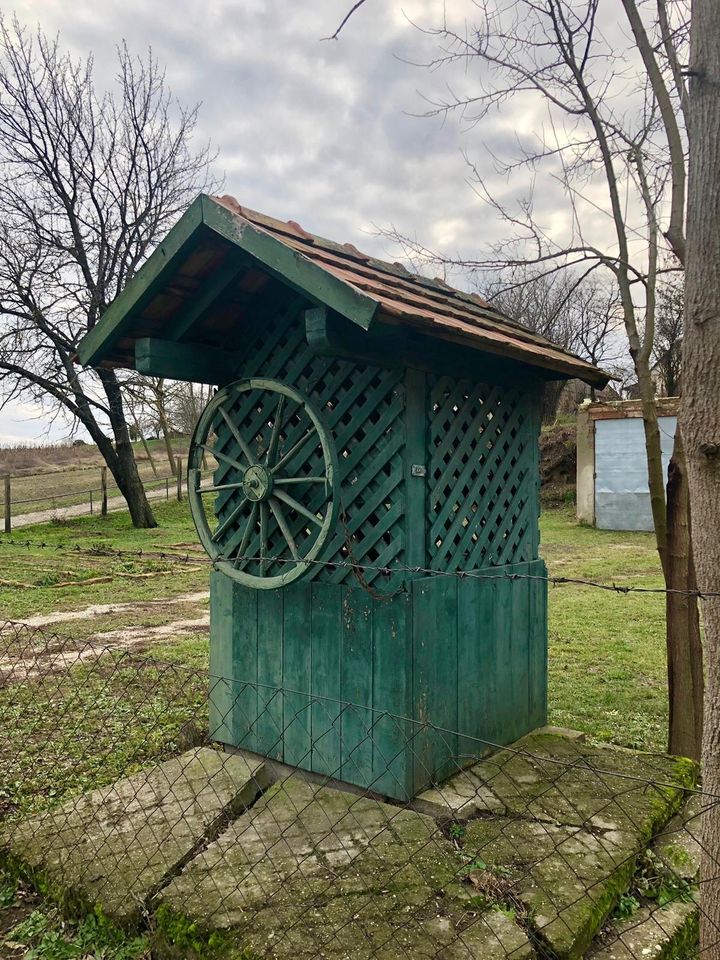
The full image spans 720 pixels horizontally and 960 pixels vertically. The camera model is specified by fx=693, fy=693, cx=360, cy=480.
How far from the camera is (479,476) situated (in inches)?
164

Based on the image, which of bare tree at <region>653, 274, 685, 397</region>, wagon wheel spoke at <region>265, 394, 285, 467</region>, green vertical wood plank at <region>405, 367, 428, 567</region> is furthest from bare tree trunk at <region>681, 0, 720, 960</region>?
bare tree at <region>653, 274, 685, 397</region>

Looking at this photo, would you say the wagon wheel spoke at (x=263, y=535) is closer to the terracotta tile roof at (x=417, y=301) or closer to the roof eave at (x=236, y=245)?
the roof eave at (x=236, y=245)

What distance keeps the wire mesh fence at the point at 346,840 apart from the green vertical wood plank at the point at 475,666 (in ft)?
0.27

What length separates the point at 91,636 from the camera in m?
7.59

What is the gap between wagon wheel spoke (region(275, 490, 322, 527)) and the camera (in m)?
3.46

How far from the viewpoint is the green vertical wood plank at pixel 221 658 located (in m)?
4.25

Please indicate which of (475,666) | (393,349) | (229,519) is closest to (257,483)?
(229,519)

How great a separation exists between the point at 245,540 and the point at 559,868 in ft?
7.18

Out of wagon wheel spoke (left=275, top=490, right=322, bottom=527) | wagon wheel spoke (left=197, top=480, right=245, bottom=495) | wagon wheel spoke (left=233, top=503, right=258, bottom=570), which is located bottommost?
wagon wheel spoke (left=233, top=503, right=258, bottom=570)

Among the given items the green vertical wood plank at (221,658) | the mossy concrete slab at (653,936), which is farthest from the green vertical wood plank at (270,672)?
the mossy concrete slab at (653,936)

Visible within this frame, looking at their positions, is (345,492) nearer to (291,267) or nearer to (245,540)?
(245,540)

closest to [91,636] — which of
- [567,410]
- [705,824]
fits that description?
[705,824]

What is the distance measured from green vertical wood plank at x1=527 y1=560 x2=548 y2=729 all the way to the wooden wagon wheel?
162 cm

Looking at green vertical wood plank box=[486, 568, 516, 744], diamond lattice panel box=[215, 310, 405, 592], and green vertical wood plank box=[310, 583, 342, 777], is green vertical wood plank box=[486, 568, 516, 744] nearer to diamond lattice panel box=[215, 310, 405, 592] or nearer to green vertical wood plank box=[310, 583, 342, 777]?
diamond lattice panel box=[215, 310, 405, 592]
